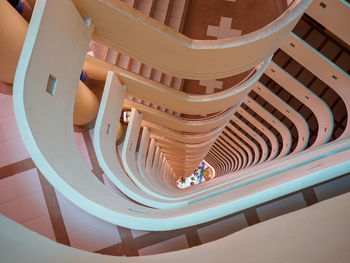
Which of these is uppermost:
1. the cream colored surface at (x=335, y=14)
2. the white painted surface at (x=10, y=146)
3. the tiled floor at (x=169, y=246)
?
the cream colored surface at (x=335, y=14)

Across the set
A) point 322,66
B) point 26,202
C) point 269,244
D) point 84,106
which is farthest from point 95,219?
point 322,66

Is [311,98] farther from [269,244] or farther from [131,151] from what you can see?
[269,244]

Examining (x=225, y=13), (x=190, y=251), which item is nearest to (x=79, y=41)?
(x=190, y=251)

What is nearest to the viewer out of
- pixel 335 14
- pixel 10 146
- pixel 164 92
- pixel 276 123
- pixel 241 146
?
pixel 10 146

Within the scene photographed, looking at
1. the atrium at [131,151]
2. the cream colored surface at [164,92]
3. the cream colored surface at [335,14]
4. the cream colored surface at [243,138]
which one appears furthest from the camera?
the cream colored surface at [243,138]

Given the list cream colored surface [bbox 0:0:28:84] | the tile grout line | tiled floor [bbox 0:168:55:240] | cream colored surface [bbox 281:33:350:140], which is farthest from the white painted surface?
cream colored surface [bbox 281:33:350:140]

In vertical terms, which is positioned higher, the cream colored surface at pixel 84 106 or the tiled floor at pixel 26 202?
the cream colored surface at pixel 84 106

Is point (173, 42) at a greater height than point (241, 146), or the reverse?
point (241, 146)

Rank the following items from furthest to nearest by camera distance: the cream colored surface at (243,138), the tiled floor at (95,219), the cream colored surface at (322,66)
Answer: the cream colored surface at (243,138) → the cream colored surface at (322,66) → the tiled floor at (95,219)

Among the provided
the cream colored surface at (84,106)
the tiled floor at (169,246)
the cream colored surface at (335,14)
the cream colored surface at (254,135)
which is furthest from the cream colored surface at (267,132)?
the tiled floor at (169,246)

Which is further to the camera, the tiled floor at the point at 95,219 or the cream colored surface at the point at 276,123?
the cream colored surface at the point at 276,123

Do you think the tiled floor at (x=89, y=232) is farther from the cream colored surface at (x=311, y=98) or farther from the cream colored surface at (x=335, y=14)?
the cream colored surface at (x=311, y=98)

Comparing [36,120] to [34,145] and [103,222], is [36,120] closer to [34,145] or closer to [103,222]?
[34,145]

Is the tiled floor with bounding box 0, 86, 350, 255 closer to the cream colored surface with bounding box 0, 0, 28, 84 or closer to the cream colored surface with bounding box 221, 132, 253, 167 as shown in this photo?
the cream colored surface with bounding box 0, 0, 28, 84
